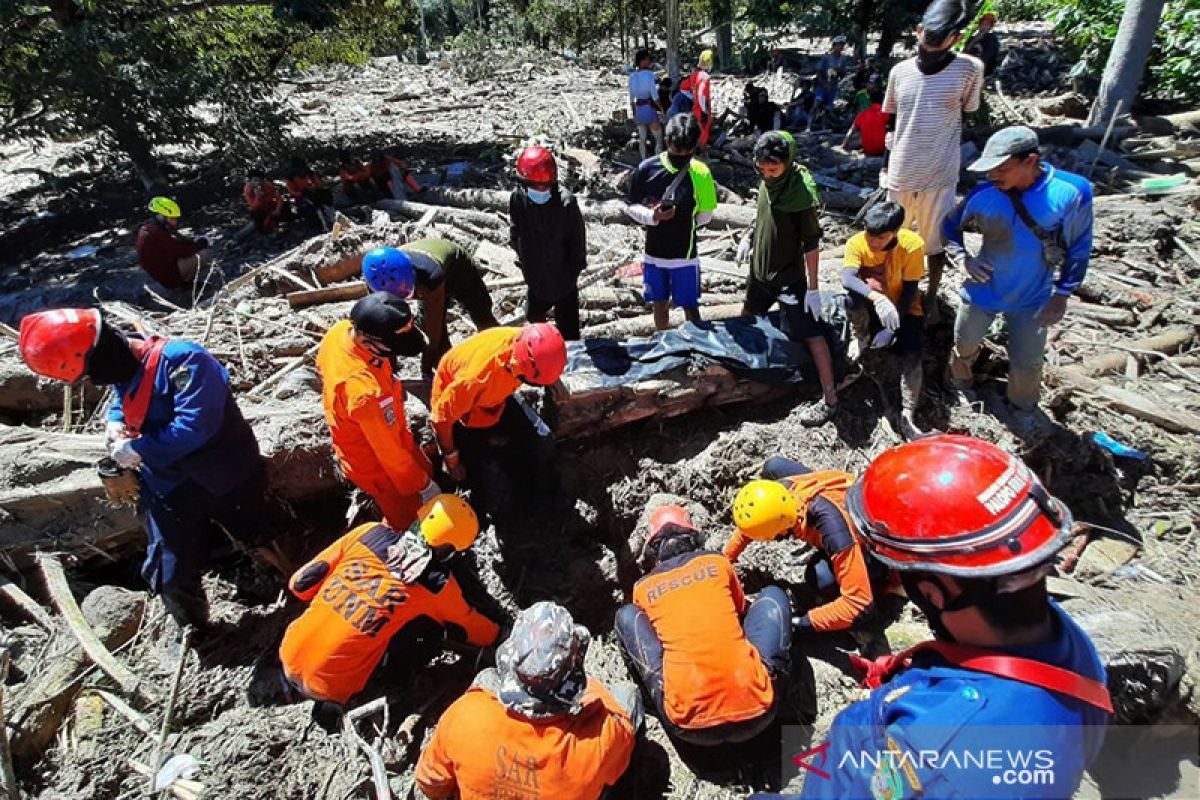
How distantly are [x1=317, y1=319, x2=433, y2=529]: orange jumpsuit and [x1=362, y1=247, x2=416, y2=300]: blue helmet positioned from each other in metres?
0.49

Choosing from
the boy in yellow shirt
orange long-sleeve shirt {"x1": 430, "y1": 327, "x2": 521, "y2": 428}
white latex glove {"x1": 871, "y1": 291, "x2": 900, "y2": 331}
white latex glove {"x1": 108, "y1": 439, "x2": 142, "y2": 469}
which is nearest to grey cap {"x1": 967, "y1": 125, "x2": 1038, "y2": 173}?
the boy in yellow shirt

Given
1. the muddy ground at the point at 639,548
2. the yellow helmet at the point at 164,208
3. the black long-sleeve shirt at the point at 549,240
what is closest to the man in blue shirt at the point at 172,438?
the muddy ground at the point at 639,548

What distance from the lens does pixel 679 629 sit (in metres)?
2.98

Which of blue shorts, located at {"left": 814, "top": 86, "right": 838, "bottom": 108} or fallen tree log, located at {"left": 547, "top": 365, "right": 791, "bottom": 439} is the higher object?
blue shorts, located at {"left": 814, "top": 86, "right": 838, "bottom": 108}

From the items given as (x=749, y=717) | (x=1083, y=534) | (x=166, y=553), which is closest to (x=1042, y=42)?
(x=1083, y=534)

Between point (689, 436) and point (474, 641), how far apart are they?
6.62ft

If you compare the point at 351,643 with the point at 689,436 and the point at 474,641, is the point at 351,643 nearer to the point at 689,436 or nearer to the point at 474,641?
the point at 474,641

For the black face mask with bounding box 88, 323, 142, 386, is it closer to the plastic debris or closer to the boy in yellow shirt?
the boy in yellow shirt

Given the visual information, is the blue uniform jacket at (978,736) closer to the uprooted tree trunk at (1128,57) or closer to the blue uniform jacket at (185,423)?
the blue uniform jacket at (185,423)

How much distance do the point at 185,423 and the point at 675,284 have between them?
139 inches

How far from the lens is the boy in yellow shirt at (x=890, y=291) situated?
→ 385cm

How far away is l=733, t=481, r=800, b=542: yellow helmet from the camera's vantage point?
315 centimetres

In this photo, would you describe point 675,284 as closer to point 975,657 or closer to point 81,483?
point 975,657

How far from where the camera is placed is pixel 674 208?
15.3 feet
